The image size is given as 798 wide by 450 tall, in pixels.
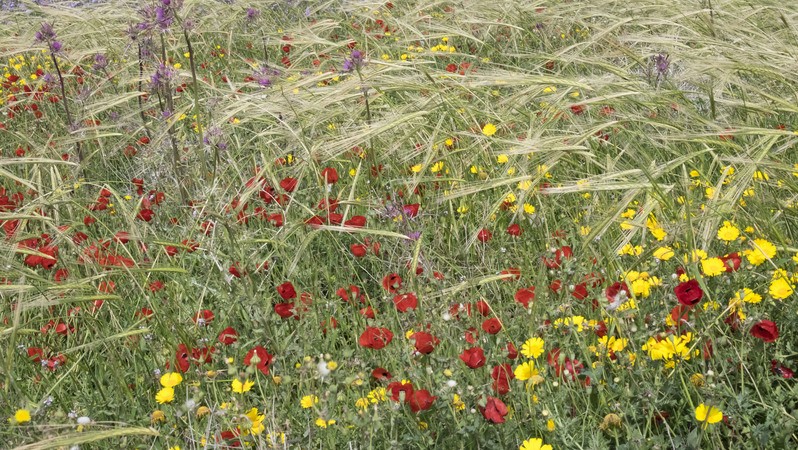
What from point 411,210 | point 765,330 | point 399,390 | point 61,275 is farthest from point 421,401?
point 61,275

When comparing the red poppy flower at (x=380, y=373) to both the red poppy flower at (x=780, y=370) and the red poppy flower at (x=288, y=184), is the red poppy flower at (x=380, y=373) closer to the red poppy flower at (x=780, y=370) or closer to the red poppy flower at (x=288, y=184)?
the red poppy flower at (x=780, y=370)

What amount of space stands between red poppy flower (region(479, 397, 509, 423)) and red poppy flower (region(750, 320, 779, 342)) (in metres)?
0.51

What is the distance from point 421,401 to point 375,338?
0.81 ft

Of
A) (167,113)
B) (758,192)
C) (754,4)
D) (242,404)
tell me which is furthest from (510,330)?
(754,4)

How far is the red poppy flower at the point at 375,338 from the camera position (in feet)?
5.63

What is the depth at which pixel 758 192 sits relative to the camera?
7.39 feet

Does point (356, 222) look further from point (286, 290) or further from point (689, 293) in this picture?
point (689, 293)

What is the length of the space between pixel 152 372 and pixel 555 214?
139 centimetres

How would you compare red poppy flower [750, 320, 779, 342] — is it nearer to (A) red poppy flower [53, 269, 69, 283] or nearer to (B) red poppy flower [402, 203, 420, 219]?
(B) red poppy flower [402, 203, 420, 219]

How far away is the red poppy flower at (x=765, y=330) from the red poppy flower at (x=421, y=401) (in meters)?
0.62

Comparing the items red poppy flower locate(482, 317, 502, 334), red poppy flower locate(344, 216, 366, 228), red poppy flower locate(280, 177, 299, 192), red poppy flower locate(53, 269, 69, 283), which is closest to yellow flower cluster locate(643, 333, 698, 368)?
red poppy flower locate(482, 317, 502, 334)

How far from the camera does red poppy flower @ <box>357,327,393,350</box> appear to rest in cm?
172

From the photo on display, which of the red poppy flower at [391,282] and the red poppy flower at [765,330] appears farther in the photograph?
the red poppy flower at [391,282]

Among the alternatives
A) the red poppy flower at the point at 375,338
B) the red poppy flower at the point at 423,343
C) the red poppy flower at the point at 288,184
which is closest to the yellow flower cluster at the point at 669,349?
the red poppy flower at the point at 423,343
